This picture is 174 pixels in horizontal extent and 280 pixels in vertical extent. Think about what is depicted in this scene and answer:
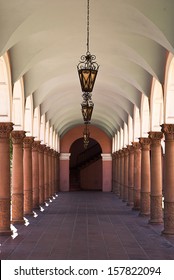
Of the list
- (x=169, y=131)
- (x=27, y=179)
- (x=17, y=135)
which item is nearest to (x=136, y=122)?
(x=27, y=179)

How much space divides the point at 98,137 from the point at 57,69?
2841 centimetres

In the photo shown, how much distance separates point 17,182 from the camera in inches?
821

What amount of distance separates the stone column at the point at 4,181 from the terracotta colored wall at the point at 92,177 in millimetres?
37036

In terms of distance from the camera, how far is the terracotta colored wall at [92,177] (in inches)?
2138

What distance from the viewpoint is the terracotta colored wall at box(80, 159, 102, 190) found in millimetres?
54306

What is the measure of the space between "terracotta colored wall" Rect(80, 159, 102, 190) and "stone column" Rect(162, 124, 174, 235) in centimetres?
3681

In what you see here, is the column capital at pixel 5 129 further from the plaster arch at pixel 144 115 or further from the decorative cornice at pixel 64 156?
the decorative cornice at pixel 64 156

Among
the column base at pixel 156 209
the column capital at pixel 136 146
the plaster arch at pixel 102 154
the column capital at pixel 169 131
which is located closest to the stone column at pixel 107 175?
the plaster arch at pixel 102 154

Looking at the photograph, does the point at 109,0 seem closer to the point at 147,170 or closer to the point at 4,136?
the point at 4,136

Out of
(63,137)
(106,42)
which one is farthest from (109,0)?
(63,137)

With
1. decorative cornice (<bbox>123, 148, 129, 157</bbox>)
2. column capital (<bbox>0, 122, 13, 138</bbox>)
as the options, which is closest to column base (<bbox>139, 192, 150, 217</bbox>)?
column capital (<bbox>0, 122, 13, 138</bbox>)

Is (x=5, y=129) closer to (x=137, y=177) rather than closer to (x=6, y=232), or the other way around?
(x=6, y=232)

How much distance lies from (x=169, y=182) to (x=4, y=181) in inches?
185

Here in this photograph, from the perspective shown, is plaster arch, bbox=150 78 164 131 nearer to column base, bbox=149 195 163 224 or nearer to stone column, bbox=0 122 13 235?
column base, bbox=149 195 163 224
